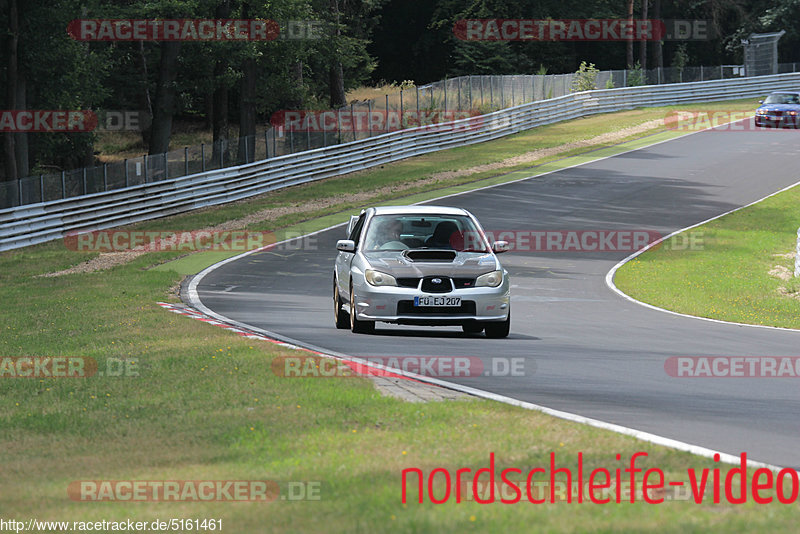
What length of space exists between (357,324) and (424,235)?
1.80 metres

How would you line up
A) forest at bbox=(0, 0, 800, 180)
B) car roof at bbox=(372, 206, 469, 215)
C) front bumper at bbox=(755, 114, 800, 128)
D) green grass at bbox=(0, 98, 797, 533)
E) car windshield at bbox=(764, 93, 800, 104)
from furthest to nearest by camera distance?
front bumper at bbox=(755, 114, 800, 128) < car windshield at bbox=(764, 93, 800, 104) < forest at bbox=(0, 0, 800, 180) < car roof at bbox=(372, 206, 469, 215) < green grass at bbox=(0, 98, 797, 533)

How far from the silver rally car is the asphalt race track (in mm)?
357

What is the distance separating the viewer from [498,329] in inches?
587

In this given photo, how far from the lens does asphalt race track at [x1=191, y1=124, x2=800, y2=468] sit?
379 inches

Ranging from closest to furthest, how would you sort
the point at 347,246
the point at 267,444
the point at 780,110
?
the point at 267,444, the point at 347,246, the point at 780,110

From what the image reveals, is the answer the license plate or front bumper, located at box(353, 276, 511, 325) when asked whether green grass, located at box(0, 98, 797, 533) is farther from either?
the license plate

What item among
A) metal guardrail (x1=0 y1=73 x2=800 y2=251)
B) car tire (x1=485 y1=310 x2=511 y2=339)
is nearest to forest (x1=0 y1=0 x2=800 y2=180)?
metal guardrail (x1=0 y1=73 x2=800 y2=251)

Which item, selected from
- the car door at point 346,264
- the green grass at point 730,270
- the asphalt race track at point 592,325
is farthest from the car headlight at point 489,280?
the green grass at point 730,270

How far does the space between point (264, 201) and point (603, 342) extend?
977 inches

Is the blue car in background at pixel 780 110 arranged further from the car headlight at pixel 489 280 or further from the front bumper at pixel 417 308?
the front bumper at pixel 417 308

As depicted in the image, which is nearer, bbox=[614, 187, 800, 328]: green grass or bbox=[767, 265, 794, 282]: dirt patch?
bbox=[614, 187, 800, 328]: green grass

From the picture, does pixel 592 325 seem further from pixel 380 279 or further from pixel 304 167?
pixel 304 167

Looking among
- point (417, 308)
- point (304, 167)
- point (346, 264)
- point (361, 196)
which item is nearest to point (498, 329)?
point (417, 308)

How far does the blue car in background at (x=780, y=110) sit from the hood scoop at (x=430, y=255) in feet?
134
